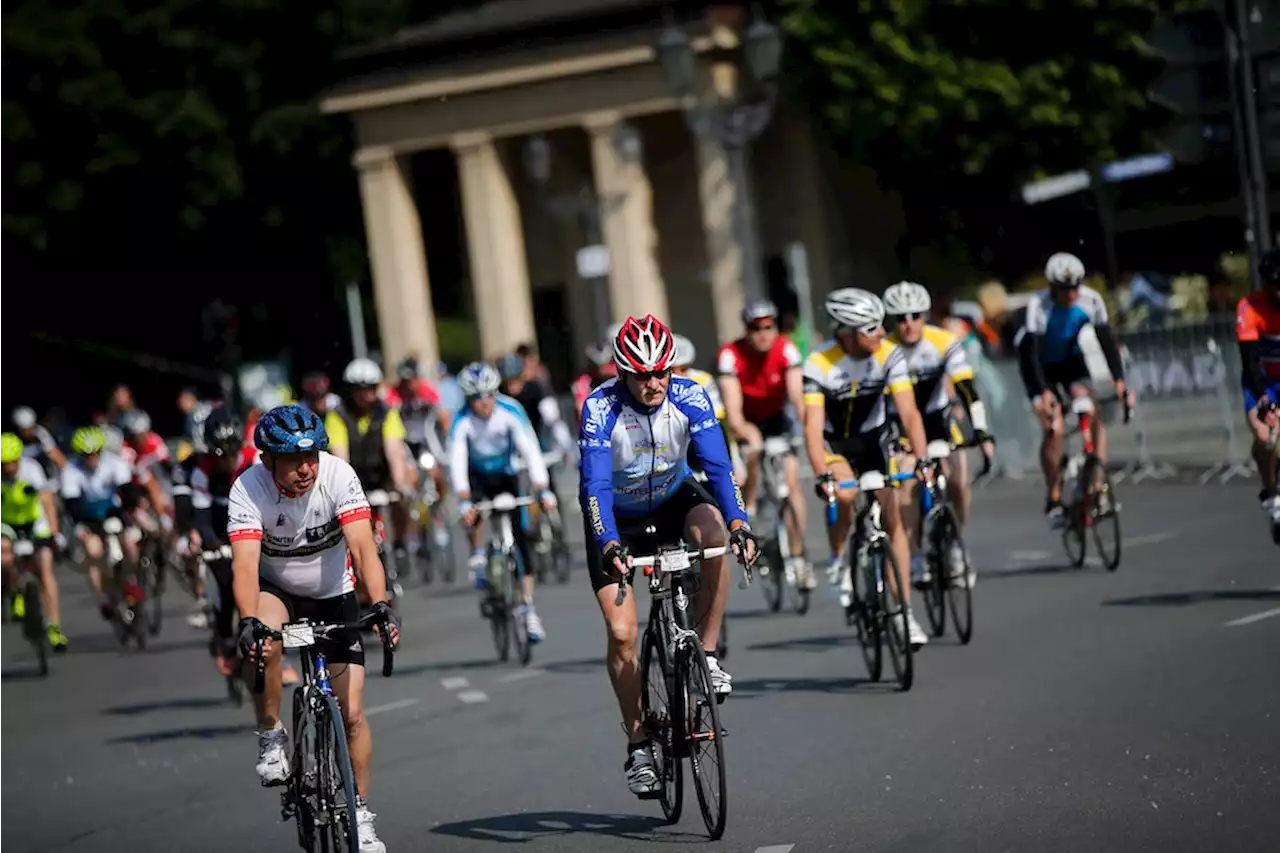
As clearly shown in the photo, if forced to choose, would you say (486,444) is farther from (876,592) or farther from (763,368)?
(876,592)

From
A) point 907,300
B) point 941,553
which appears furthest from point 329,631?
point 907,300

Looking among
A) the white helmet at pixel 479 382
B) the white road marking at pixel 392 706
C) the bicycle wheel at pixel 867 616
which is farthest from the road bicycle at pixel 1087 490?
the white road marking at pixel 392 706

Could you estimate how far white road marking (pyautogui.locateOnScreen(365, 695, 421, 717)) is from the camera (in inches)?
606

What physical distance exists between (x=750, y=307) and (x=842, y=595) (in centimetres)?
422

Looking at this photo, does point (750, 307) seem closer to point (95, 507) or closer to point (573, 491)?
point (95, 507)

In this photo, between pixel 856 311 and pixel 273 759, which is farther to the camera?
pixel 856 311

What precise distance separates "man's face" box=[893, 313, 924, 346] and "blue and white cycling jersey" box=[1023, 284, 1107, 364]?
2.07 metres

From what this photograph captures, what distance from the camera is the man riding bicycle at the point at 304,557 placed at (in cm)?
948

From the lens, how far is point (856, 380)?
46.1 feet

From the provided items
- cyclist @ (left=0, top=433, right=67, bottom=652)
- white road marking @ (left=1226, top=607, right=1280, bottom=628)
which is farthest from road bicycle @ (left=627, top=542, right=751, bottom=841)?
cyclist @ (left=0, top=433, right=67, bottom=652)

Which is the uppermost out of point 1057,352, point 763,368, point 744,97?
point 744,97

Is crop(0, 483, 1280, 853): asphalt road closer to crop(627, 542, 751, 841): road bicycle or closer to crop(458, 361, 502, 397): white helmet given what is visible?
crop(627, 542, 751, 841): road bicycle

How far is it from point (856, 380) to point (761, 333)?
3.49 meters

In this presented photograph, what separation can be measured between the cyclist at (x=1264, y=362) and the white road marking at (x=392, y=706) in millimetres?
5331
